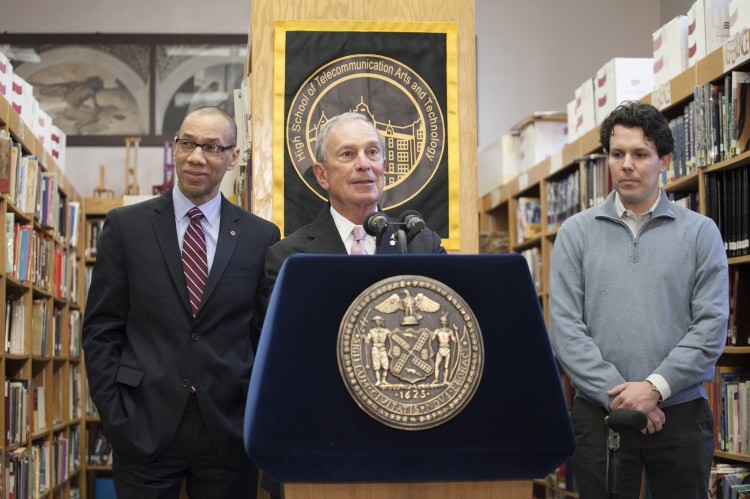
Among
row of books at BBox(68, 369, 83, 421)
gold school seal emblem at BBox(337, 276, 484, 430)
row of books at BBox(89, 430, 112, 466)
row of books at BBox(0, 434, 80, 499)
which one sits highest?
gold school seal emblem at BBox(337, 276, 484, 430)

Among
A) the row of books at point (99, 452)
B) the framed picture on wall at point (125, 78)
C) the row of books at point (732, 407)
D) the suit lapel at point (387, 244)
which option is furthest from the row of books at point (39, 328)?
the suit lapel at point (387, 244)

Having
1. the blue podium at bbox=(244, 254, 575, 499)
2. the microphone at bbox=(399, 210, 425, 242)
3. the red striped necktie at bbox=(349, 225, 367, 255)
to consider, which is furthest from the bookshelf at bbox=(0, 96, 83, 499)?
the blue podium at bbox=(244, 254, 575, 499)

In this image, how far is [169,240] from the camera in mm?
2332

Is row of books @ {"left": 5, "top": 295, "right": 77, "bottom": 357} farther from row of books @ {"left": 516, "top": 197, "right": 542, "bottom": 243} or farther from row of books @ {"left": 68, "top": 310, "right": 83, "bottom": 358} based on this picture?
row of books @ {"left": 516, "top": 197, "right": 542, "bottom": 243}

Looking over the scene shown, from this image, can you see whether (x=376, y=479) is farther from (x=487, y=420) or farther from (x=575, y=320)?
(x=575, y=320)

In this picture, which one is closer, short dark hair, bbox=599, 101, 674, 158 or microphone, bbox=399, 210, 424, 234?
microphone, bbox=399, 210, 424, 234

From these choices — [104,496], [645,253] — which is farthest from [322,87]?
[104,496]

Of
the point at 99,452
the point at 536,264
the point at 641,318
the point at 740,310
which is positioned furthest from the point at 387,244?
the point at 99,452

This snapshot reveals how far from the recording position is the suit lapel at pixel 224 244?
7.49 ft

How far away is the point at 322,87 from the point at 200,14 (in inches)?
243

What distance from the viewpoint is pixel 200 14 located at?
29.0 feet

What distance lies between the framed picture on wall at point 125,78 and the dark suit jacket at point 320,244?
6.74m

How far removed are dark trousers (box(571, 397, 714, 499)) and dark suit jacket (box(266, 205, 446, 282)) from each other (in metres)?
0.70

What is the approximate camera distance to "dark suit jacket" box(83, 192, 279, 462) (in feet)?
7.20
